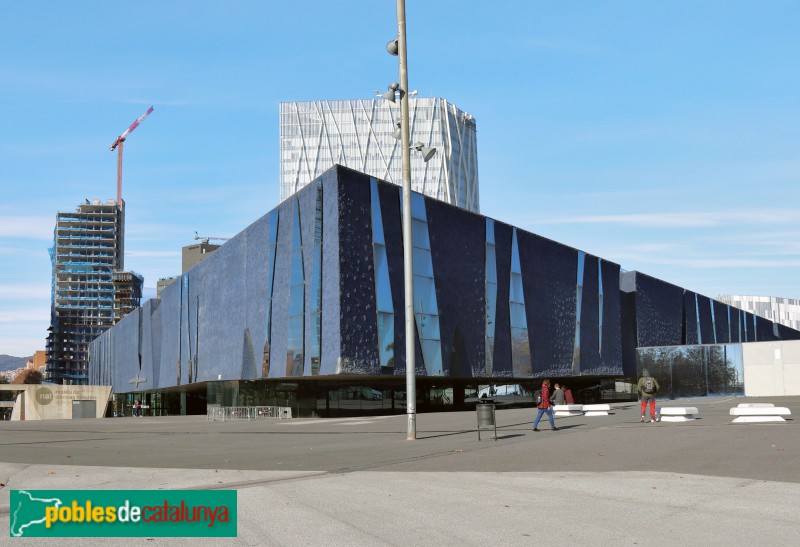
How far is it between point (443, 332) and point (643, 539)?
146 ft

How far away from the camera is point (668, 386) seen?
242 feet

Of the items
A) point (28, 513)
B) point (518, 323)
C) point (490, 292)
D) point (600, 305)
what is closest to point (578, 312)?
point (600, 305)

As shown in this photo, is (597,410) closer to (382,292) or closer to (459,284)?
(382,292)

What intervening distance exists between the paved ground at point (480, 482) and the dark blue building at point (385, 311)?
76.3 feet

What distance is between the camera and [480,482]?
1321 cm

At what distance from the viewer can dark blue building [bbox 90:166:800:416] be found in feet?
154

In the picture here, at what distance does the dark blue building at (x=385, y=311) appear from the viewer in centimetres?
4703

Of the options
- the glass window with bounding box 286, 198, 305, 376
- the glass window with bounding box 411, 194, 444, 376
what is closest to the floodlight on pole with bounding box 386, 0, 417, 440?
the glass window with bounding box 286, 198, 305, 376

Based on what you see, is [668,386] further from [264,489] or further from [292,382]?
[264,489]

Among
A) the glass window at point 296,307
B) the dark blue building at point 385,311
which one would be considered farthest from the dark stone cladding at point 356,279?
the glass window at point 296,307

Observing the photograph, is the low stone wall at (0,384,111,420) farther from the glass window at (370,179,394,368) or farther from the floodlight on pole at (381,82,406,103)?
the floodlight on pole at (381,82,406,103)

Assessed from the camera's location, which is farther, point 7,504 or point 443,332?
point 443,332

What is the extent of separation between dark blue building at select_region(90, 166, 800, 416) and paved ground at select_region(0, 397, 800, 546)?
23.3 meters

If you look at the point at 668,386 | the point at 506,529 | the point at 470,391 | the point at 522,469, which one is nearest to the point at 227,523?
the point at 506,529
